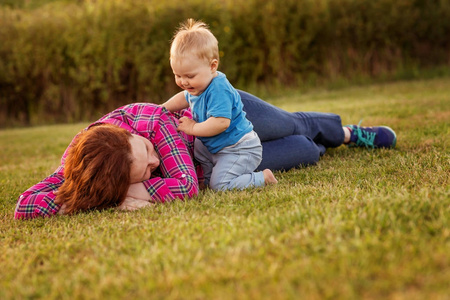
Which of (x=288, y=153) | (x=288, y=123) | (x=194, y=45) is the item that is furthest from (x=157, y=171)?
(x=288, y=123)

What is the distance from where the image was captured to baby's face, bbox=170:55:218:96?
2.99 metres

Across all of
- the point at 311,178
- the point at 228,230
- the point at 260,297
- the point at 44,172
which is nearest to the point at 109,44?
the point at 44,172

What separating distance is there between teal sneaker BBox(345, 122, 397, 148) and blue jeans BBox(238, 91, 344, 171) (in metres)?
0.46

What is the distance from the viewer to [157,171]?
10.8 feet

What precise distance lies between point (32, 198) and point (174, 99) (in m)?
1.25

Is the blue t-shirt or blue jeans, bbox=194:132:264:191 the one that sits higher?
the blue t-shirt

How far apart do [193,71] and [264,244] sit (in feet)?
4.85

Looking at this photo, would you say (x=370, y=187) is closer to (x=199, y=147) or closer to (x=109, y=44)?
(x=199, y=147)

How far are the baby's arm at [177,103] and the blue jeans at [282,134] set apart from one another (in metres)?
0.52

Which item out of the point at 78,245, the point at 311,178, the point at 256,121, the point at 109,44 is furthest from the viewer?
the point at 109,44

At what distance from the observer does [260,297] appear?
1524 millimetres

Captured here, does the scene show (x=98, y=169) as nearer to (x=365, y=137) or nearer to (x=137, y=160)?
(x=137, y=160)

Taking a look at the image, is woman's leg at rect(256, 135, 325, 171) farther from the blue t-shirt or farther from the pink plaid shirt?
the pink plaid shirt

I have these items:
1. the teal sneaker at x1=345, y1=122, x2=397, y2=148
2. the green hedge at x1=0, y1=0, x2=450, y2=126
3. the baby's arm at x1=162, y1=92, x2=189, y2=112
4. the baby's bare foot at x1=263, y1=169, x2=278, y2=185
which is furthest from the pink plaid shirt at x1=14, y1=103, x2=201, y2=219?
the green hedge at x1=0, y1=0, x2=450, y2=126
